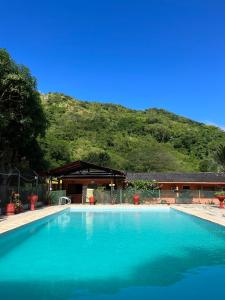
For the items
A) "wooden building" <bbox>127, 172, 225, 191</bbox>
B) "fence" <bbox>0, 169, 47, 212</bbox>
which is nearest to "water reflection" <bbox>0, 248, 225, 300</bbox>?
"fence" <bbox>0, 169, 47, 212</bbox>

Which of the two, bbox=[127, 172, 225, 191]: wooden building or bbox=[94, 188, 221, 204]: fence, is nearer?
bbox=[94, 188, 221, 204]: fence

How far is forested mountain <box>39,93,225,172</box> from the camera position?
62994 millimetres

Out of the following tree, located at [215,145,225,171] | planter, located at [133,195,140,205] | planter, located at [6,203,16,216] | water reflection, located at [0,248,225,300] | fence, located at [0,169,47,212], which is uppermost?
tree, located at [215,145,225,171]

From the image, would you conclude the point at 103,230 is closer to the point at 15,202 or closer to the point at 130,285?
the point at 15,202

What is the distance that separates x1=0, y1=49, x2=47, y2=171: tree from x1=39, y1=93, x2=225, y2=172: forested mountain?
28177 mm

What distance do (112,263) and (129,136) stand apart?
63.1 m

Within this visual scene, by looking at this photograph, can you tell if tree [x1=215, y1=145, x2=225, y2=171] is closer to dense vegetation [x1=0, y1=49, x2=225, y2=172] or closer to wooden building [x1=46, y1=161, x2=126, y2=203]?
dense vegetation [x1=0, y1=49, x2=225, y2=172]

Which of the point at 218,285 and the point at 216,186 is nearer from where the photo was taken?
the point at 218,285

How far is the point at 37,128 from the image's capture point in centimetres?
2789

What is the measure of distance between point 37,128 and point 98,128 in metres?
43.9

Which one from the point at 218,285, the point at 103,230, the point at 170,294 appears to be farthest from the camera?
the point at 103,230

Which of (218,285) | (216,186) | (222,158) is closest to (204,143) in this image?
(216,186)

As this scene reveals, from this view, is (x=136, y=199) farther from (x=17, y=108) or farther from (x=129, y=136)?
(x=129, y=136)

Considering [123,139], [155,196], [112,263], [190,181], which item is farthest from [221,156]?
[123,139]
